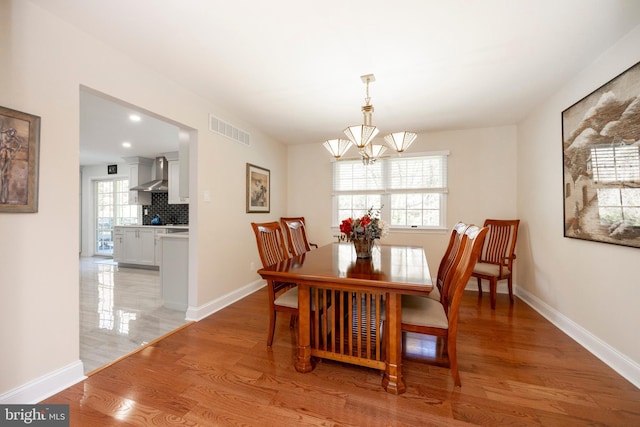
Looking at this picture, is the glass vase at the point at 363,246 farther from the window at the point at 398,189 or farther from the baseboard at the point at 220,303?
the window at the point at 398,189

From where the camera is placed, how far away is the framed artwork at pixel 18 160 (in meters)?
1.42

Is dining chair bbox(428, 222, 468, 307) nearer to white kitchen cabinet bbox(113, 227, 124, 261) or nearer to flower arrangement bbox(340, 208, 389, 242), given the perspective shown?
flower arrangement bbox(340, 208, 389, 242)

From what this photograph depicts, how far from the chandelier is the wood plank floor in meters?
1.76

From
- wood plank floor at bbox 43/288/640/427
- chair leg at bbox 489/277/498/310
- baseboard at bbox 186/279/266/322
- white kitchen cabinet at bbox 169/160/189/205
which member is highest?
white kitchen cabinet at bbox 169/160/189/205

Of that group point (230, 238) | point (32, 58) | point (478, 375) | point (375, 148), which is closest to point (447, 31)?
point (375, 148)

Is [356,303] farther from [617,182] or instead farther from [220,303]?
[617,182]

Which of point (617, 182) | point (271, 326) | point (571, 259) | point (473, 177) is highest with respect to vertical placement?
point (473, 177)

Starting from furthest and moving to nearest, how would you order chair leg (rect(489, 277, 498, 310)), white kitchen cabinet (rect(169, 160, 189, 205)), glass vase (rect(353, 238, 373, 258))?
white kitchen cabinet (rect(169, 160, 189, 205)), chair leg (rect(489, 277, 498, 310)), glass vase (rect(353, 238, 373, 258))

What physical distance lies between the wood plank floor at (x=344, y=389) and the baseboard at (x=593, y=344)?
7cm

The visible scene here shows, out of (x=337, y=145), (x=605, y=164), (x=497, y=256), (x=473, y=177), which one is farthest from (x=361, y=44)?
(x=497, y=256)

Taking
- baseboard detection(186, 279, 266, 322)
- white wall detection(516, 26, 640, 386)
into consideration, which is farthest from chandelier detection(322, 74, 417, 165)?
baseboard detection(186, 279, 266, 322)

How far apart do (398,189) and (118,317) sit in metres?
3.95

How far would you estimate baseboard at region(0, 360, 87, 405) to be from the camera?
1.48 m

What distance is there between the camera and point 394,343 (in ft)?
5.43
